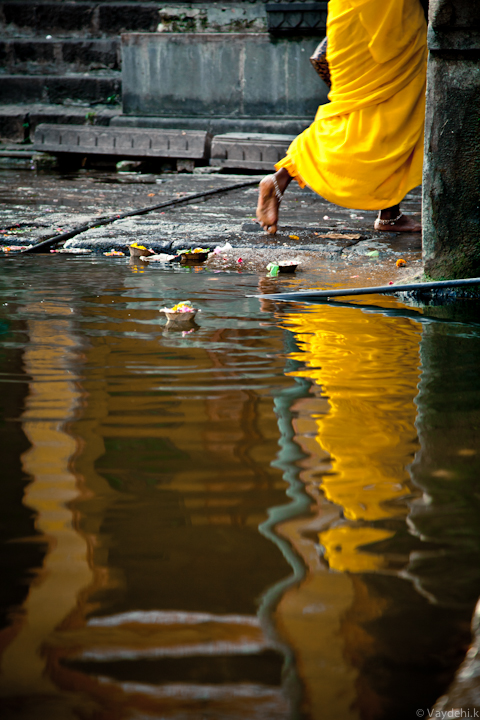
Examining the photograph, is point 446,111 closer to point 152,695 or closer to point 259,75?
point 152,695

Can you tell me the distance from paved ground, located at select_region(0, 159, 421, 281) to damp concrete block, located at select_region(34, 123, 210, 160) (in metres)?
1.00

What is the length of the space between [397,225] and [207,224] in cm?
106

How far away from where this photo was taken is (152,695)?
0.91m

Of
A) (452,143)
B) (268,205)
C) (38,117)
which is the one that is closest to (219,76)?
(38,117)

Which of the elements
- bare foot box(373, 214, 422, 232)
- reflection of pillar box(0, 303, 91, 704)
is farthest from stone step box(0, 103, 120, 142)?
reflection of pillar box(0, 303, 91, 704)

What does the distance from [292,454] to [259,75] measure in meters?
6.33

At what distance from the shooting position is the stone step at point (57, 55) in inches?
343

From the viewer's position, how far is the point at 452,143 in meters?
2.87

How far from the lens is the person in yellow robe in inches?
140

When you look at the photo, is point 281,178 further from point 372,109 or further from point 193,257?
point 193,257

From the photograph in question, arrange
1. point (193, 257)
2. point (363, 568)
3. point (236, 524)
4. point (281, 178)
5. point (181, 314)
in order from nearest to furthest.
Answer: point (363, 568) → point (236, 524) → point (181, 314) → point (193, 257) → point (281, 178)

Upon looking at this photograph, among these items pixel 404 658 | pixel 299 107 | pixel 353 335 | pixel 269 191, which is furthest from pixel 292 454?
pixel 299 107

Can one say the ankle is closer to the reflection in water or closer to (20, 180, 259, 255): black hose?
(20, 180, 259, 255): black hose

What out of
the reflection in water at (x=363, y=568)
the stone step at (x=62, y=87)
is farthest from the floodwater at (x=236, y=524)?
the stone step at (x=62, y=87)
